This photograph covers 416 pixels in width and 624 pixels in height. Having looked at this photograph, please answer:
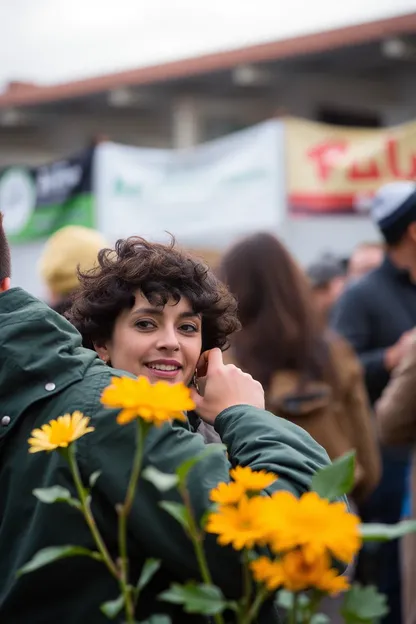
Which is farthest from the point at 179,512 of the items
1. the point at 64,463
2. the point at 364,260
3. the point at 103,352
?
the point at 364,260

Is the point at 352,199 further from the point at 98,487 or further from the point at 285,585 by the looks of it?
the point at 285,585

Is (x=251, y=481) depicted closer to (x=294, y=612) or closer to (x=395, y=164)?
(x=294, y=612)

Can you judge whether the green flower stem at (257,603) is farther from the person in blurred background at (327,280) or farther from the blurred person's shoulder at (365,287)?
the person in blurred background at (327,280)

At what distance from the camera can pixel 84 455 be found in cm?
172

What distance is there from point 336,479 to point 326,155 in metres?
6.19

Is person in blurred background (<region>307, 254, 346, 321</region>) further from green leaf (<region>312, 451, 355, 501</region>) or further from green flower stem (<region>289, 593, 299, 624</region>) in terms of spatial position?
green flower stem (<region>289, 593, 299, 624</region>)

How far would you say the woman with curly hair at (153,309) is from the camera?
7.70 ft

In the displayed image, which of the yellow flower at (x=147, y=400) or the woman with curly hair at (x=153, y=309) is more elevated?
the yellow flower at (x=147, y=400)

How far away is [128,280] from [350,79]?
9733 mm

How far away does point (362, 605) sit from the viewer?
1.27 meters

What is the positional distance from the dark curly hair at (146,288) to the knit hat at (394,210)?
1937 mm

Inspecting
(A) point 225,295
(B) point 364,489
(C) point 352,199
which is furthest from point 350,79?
(A) point 225,295

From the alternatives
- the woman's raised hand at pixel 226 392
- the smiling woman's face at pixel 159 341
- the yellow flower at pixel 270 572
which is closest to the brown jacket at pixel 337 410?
the smiling woman's face at pixel 159 341

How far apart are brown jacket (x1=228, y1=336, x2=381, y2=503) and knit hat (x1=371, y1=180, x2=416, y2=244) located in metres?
0.48
